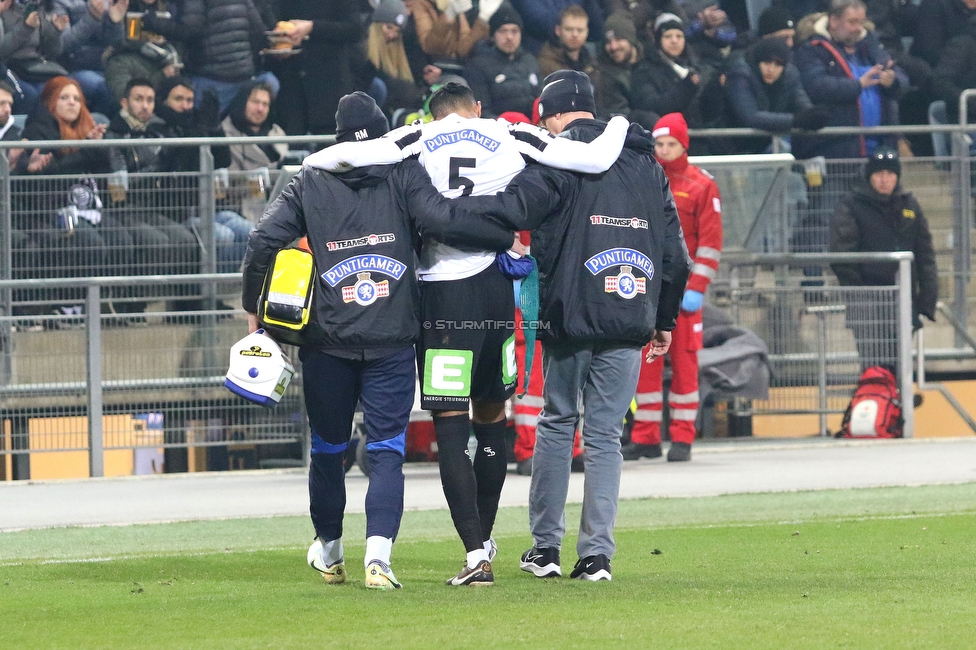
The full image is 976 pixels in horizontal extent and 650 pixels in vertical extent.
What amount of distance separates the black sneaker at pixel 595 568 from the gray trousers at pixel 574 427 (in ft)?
0.19

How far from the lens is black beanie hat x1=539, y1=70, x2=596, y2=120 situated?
6.28m

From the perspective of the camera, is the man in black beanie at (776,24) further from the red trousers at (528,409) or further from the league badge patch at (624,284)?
the league badge patch at (624,284)

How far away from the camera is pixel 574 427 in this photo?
6191 mm

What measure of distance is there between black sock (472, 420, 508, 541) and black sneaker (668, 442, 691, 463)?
5489 millimetres

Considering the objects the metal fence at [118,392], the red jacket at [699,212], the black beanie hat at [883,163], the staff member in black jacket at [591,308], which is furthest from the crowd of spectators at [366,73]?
the staff member in black jacket at [591,308]

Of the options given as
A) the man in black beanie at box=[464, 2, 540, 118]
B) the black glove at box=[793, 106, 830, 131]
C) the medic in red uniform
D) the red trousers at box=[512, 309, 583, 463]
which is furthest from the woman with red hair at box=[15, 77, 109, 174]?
the black glove at box=[793, 106, 830, 131]

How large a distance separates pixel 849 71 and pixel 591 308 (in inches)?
415

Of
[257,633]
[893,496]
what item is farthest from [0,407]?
[257,633]

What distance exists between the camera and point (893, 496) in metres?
9.34

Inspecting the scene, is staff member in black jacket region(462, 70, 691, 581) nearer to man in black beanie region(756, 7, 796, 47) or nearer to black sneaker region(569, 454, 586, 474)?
black sneaker region(569, 454, 586, 474)

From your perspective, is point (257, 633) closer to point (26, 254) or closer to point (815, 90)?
point (26, 254)

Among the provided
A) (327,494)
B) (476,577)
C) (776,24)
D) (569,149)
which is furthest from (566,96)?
(776,24)

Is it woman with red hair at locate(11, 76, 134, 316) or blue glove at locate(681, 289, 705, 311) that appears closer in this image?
blue glove at locate(681, 289, 705, 311)

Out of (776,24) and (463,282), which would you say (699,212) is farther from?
(463,282)
